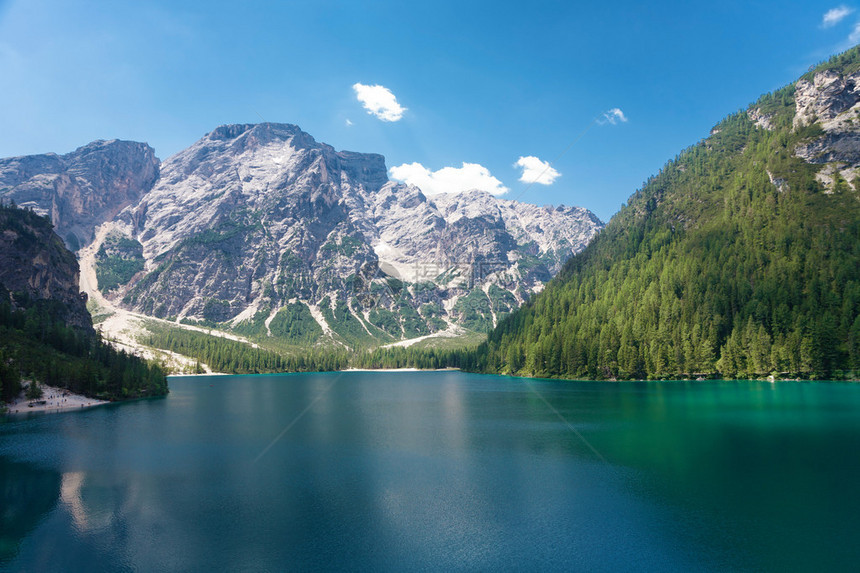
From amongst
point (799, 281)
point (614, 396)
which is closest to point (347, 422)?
point (614, 396)

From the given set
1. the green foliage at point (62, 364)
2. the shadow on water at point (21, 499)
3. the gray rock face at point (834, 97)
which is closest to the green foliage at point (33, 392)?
the green foliage at point (62, 364)

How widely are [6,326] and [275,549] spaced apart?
135m

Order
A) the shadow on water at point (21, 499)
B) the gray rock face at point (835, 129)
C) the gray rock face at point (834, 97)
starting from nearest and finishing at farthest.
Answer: the shadow on water at point (21, 499), the gray rock face at point (835, 129), the gray rock face at point (834, 97)

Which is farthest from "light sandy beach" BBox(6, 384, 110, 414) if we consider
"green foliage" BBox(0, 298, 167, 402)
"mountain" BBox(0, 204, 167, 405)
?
"mountain" BBox(0, 204, 167, 405)

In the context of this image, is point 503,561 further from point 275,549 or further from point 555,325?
point 555,325

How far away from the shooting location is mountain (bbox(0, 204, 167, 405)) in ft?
344

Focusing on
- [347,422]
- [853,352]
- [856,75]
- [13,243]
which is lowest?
[347,422]

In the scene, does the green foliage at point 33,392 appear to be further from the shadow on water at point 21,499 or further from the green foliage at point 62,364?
the shadow on water at point 21,499

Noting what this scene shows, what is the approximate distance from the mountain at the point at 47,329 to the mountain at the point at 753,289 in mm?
138040

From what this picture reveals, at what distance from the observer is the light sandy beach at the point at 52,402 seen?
95213 millimetres

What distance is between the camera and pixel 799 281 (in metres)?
136

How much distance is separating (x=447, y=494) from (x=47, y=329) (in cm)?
14062

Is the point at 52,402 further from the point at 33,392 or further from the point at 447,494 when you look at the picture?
the point at 447,494

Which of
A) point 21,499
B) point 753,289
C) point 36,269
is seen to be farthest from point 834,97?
point 36,269
